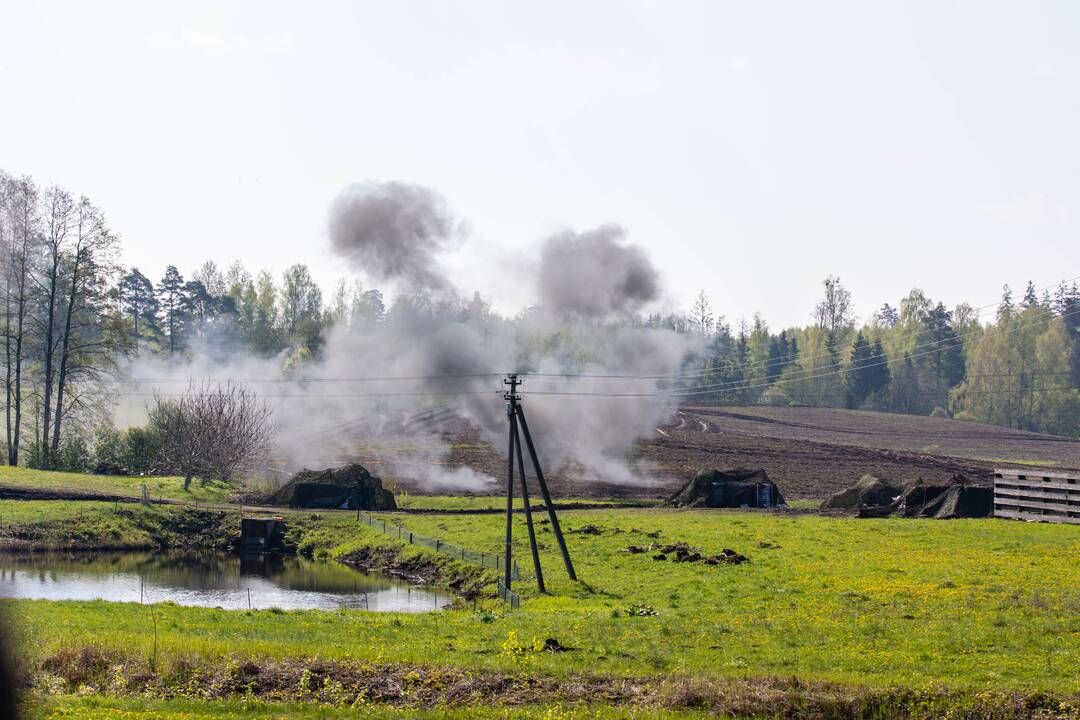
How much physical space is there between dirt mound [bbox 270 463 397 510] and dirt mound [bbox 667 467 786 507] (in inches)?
808

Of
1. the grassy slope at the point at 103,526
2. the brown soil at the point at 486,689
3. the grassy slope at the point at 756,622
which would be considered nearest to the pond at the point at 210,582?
the grassy slope at the point at 103,526

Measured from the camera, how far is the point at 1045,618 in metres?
28.8

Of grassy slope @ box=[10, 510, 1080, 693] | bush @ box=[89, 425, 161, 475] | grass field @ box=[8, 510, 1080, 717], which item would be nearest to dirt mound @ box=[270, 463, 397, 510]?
bush @ box=[89, 425, 161, 475]

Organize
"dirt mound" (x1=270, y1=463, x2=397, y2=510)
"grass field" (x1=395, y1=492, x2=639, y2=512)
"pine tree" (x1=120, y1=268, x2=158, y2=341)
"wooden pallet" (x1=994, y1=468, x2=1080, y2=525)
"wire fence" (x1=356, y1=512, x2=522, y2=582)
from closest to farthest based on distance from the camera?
"wire fence" (x1=356, y1=512, x2=522, y2=582)
"wooden pallet" (x1=994, y1=468, x2=1080, y2=525)
"grass field" (x1=395, y1=492, x2=639, y2=512)
"dirt mound" (x1=270, y1=463, x2=397, y2=510)
"pine tree" (x1=120, y1=268, x2=158, y2=341)

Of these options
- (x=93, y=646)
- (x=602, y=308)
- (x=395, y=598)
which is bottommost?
(x=395, y=598)

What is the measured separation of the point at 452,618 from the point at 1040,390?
166 meters

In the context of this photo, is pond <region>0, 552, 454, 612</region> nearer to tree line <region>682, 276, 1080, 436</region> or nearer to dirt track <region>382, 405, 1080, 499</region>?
dirt track <region>382, 405, 1080, 499</region>

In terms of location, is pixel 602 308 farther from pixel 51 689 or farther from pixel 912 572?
pixel 51 689

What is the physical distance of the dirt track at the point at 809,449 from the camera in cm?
9575

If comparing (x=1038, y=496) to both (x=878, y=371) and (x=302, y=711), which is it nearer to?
(x=302, y=711)

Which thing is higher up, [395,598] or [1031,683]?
[1031,683]

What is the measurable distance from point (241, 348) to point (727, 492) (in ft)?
286

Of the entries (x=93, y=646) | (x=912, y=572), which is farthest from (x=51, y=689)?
(x=912, y=572)

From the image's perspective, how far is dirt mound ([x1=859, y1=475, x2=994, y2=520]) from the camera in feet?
204
